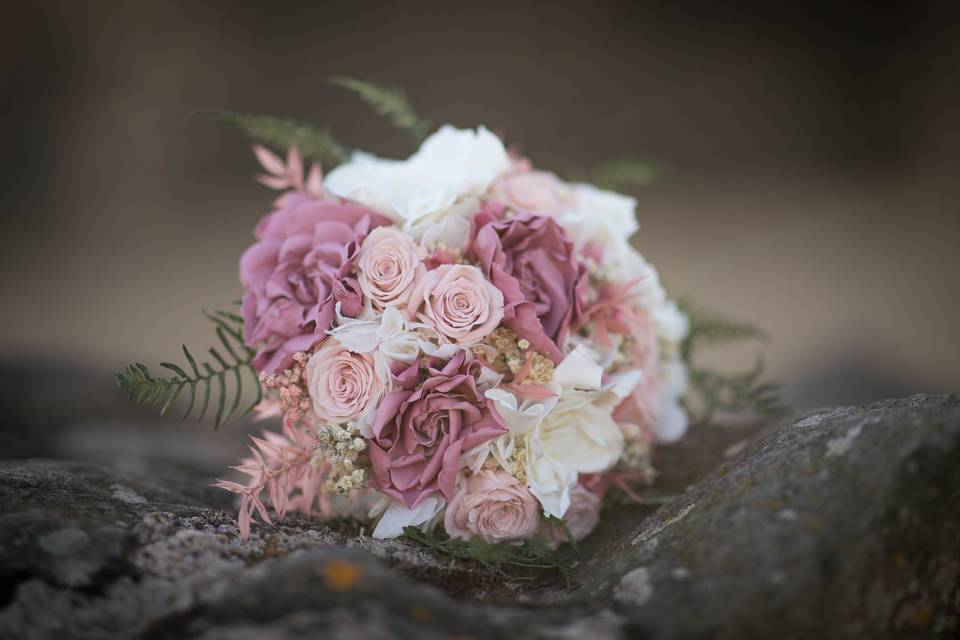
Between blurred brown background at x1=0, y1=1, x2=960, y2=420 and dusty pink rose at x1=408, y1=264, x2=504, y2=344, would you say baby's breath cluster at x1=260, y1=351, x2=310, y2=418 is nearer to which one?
dusty pink rose at x1=408, y1=264, x2=504, y2=344

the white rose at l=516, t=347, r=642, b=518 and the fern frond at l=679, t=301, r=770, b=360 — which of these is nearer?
the white rose at l=516, t=347, r=642, b=518

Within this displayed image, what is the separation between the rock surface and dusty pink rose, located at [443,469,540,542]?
6.5 inches

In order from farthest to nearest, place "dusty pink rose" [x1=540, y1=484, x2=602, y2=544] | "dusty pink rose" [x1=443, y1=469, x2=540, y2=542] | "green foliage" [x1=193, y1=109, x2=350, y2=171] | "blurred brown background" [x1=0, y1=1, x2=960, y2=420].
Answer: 1. "blurred brown background" [x1=0, y1=1, x2=960, y2=420]
2. "green foliage" [x1=193, y1=109, x2=350, y2=171]
3. "dusty pink rose" [x1=540, y1=484, x2=602, y2=544]
4. "dusty pink rose" [x1=443, y1=469, x2=540, y2=542]

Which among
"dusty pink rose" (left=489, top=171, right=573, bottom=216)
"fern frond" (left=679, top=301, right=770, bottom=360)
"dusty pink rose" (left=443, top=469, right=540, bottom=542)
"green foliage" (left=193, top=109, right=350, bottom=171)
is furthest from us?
"fern frond" (left=679, top=301, right=770, bottom=360)

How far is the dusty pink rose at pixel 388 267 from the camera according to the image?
132cm

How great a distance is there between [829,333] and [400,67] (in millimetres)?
3122

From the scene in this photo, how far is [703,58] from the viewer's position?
14.9 ft

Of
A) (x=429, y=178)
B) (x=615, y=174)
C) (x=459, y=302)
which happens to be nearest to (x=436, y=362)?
(x=459, y=302)

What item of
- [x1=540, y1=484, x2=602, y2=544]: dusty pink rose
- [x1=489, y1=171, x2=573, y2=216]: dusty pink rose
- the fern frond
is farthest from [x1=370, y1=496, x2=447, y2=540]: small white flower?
the fern frond

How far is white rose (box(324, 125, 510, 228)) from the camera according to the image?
1.45 m

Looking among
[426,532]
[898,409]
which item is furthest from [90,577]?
[898,409]

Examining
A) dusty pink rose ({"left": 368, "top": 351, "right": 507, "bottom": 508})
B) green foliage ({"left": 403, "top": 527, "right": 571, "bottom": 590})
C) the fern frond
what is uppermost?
the fern frond

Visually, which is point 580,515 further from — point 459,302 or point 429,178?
point 429,178

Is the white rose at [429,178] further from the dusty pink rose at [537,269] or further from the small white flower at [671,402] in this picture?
the small white flower at [671,402]
